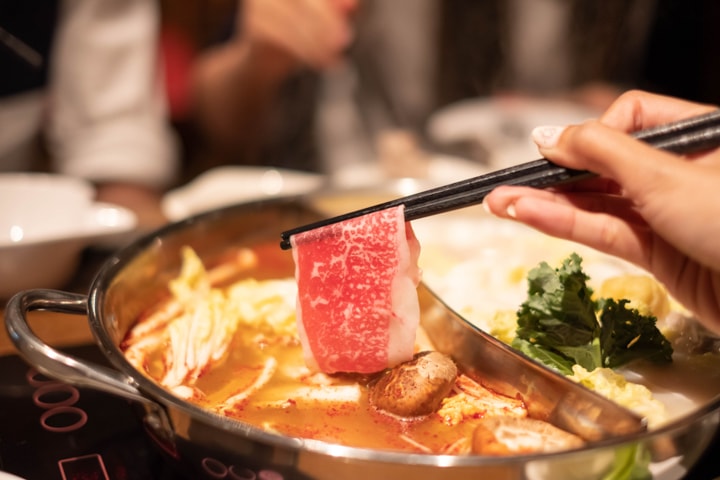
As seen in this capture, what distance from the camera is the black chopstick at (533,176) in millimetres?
1273

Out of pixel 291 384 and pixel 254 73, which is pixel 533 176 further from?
pixel 254 73

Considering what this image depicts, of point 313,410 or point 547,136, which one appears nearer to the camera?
point 547,136

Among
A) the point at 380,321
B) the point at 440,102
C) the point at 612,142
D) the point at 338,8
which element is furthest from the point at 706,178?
the point at 440,102

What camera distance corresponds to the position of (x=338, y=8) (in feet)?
12.8

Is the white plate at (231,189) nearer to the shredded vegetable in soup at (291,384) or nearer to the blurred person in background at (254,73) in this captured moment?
the blurred person in background at (254,73)

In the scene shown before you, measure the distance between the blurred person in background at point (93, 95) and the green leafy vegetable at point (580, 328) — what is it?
8.45 feet

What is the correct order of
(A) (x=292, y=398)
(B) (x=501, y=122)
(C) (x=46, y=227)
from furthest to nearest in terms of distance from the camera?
(B) (x=501, y=122), (C) (x=46, y=227), (A) (x=292, y=398)

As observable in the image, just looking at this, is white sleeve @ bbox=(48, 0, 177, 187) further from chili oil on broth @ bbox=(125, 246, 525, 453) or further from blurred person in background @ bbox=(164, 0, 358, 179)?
chili oil on broth @ bbox=(125, 246, 525, 453)

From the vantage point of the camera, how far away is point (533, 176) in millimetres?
1397

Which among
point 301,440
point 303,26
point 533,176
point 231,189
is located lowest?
point 231,189

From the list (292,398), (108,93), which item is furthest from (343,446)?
(108,93)

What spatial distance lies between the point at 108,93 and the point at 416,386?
317cm

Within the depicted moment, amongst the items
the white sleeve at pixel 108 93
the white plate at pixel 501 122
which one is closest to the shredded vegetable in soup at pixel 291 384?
the white plate at pixel 501 122

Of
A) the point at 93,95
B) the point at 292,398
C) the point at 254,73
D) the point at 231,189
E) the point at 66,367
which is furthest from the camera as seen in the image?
the point at 254,73
